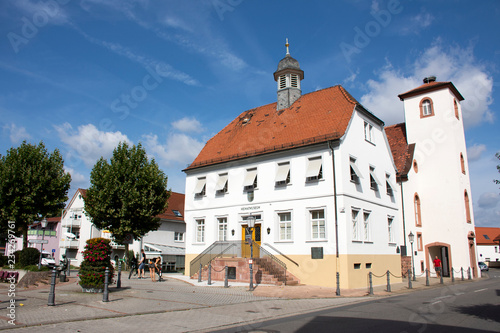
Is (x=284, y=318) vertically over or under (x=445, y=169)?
under

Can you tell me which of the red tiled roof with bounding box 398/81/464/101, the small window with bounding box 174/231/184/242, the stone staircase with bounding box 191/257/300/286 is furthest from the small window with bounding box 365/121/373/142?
the small window with bounding box 174/231/184/242

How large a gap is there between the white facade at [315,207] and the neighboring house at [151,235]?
9.99 meters

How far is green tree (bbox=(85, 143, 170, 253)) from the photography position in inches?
976

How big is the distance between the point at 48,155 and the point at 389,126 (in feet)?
103

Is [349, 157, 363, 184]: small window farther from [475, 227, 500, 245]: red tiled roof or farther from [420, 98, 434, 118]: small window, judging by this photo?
[475, 227, 500, 245]: red tiled roof

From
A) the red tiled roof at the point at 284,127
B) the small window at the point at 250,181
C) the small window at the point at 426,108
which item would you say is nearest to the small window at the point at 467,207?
the small window at the point at 426,108

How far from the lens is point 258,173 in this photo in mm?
25109

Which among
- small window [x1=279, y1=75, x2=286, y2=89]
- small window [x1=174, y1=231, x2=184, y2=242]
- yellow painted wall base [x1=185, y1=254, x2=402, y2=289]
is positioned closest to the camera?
yellow painted wall base [x1=185, y1=254, x2=402, y2=289]

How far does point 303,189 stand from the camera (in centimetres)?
2267

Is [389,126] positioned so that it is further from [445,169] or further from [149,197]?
[149,197]

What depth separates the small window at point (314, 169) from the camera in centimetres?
2220

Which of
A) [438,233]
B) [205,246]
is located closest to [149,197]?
[205,246]

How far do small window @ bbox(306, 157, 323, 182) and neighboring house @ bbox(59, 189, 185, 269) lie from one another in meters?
17.1

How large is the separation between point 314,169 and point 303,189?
4.41 feet
